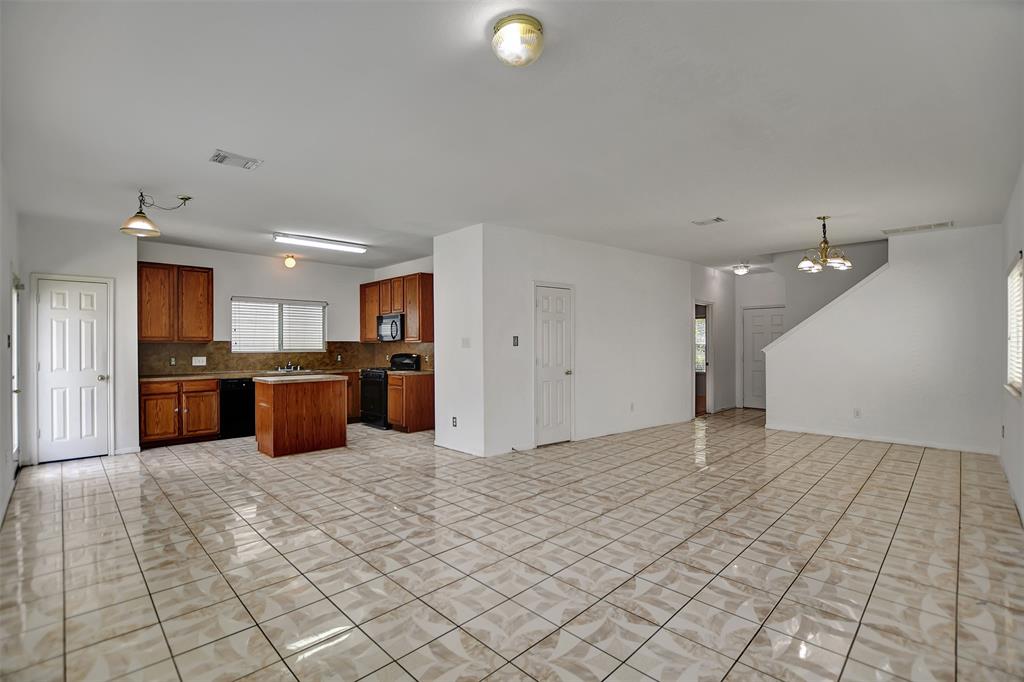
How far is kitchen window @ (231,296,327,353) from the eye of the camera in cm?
797

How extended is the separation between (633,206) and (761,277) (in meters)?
6.17

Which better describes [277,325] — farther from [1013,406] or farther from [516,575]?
[1013,406]

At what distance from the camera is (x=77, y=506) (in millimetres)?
4184

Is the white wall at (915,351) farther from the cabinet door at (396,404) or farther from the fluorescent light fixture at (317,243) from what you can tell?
the fluorescent light fixture at (317,243)

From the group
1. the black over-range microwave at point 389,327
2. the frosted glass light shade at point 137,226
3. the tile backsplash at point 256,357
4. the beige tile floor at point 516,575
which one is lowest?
the beige tile floor at point 516,575

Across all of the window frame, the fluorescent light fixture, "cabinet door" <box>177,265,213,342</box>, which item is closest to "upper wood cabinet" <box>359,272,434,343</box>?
the fluorescent light fixture

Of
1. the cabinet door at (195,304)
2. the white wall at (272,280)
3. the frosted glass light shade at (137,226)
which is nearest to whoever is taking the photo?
the frosted glass light shade at (137,226)

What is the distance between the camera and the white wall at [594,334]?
605 cm

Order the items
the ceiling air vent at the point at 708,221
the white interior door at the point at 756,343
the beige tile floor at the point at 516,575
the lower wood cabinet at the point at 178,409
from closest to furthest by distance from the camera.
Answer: the beige tile floor at the point at 516,575, the ceiling air vent at the point at 708,221, the lower wood cabinet at the point at 178,409, the white interior door at the point at 756,343

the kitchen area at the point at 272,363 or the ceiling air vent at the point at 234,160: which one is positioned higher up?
the ceiling air vent at the point at 234,160

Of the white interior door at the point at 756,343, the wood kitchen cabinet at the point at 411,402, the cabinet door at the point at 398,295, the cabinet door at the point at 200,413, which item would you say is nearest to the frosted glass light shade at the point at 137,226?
the cabinet door at the point at 200,413

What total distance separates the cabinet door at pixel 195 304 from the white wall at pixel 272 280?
15 centimetres

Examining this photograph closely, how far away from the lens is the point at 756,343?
10.2 meters

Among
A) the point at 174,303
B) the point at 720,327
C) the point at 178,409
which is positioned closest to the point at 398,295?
the point at 174,303
